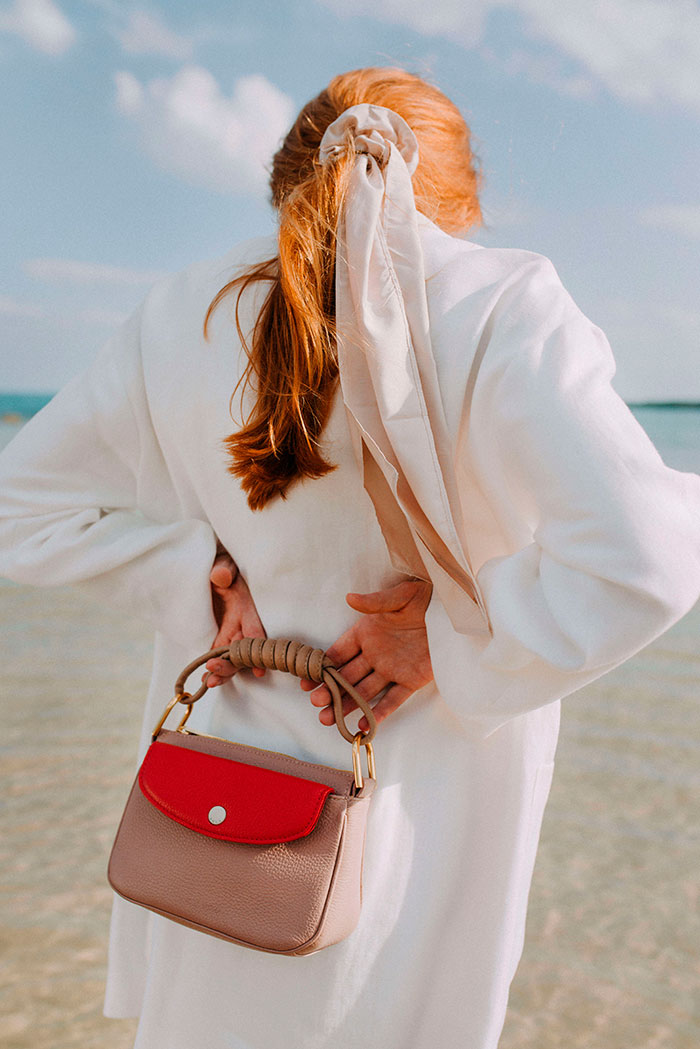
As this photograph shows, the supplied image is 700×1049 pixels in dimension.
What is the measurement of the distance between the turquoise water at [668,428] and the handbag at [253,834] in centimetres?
591

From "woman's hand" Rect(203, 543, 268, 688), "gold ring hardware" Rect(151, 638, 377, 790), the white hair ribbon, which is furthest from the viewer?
"woman's hand" Rect(203, 543, 268, 688)

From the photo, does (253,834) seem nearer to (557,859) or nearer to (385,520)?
(385,520)

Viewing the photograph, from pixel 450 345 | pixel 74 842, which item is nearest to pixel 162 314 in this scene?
pixel 450 345

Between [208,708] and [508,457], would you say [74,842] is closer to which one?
[208,708]

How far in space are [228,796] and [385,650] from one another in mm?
254

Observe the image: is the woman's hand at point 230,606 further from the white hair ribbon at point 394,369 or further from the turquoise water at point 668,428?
the turquoise water at point 668,428

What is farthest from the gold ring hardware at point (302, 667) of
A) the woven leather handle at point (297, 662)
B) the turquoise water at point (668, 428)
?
the turquoise water at point (668, 428)

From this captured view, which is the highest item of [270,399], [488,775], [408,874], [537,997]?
[270,399]

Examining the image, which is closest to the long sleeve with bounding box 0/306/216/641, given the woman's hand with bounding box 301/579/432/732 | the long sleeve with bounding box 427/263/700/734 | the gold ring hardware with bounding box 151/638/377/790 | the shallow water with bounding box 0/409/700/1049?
the gold ring hardware with bounding box 151/638/377/790

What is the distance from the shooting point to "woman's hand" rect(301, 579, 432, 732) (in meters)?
0.96

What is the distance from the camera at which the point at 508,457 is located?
0.78m

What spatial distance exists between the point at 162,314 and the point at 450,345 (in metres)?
0.45

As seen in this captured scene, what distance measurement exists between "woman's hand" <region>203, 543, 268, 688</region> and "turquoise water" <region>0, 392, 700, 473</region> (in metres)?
5.77

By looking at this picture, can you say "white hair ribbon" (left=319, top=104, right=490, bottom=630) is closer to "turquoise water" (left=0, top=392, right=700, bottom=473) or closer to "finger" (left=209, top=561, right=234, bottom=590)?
"finger" (left=209, top=561, right=234, bottom=590)
